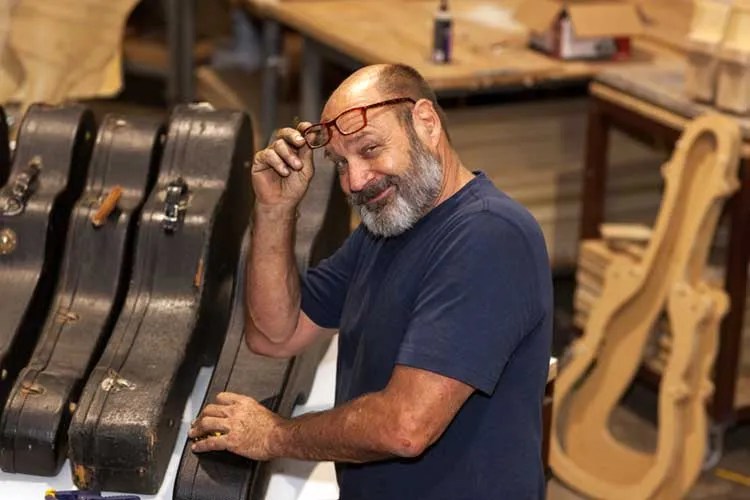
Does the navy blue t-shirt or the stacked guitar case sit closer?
the navy blue t-shirt

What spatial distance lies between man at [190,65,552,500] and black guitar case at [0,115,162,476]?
0.84 ft

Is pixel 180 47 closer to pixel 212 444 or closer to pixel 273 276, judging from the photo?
pixel 273 276

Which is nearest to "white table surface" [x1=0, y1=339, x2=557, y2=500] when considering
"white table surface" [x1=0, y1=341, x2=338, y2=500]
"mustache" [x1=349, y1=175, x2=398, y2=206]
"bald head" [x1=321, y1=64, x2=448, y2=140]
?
"white table surface" [x1=0, y1=341, x2=338, y2=500]

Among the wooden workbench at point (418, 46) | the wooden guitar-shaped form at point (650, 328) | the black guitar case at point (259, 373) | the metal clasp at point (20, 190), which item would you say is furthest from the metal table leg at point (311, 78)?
the metal clasp at point (20, 190)

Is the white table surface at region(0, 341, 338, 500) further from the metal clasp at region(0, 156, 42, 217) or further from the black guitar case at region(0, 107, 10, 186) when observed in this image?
the black guitar case at region(0, 107, 10, 186)

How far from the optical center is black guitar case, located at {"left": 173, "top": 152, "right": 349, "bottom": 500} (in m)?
2.04

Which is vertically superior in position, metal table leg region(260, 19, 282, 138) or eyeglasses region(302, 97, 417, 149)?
eyeglasses region(302, 97, 417, 149)

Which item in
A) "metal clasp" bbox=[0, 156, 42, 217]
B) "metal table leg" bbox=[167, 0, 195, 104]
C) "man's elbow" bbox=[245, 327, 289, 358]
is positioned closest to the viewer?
"man's elbow" bbox=[245, 327, 289, 358]

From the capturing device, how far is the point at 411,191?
1922mm

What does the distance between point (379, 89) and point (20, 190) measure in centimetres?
80

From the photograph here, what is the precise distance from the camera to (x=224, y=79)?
→ 18.7 ft

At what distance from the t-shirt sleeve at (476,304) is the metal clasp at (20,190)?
854 millimetres

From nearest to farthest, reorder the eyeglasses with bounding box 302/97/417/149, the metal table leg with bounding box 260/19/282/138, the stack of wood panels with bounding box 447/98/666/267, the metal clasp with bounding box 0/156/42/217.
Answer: the eyeglasses with bounding box 302/97/417/149, the metal clasp with bounding box 0/156/42/217, the stack of wood panels with bounding box 447/98/666/267, the metal table leg with bounding box 260/19/282/138

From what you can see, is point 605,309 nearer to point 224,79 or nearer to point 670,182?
point 670,182
